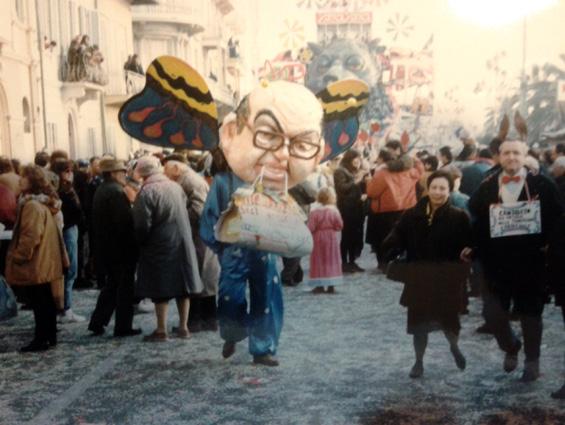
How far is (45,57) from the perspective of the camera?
3.70m

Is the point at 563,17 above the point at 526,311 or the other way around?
above

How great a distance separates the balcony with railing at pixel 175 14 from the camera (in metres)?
2.96

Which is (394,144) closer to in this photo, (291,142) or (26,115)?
(291,142)

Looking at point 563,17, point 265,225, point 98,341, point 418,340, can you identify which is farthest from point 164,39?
point 98,341

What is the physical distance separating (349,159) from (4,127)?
2.73 meters

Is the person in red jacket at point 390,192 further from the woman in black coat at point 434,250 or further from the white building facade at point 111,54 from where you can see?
the white building facade at point 111,54

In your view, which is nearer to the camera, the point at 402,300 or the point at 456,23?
the point at 456,23

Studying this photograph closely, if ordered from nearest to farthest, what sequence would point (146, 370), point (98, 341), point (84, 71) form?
point (84, 71)
point (146, 370)
point (98, 341)

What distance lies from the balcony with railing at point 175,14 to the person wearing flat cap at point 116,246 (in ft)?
5.61

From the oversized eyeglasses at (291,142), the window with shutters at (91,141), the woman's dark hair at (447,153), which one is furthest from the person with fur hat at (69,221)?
the woman's dark hair at (447,153)

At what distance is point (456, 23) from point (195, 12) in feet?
2.84

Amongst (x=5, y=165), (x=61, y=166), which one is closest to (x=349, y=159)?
(x=61, y=166)

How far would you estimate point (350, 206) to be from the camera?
5.15 m

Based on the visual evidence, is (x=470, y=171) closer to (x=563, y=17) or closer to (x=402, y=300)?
(x=402, y=300)
